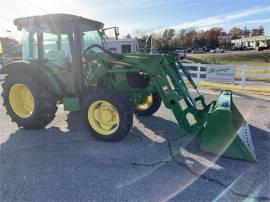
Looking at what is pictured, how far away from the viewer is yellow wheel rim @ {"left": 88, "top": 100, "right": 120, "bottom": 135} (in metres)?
4.70

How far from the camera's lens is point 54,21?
16.9 ft

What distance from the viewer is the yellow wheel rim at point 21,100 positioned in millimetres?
5645

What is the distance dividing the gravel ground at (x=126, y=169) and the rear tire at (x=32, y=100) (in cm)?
21

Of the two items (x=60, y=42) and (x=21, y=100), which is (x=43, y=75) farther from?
(x=21, y=100)

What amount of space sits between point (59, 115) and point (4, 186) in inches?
129

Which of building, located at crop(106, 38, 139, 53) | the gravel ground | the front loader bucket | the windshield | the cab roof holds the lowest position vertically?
the gravel ground

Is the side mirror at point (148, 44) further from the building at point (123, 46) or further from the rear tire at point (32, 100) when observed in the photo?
the building at point (123, 46)

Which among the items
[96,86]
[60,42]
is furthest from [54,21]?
[96,86]

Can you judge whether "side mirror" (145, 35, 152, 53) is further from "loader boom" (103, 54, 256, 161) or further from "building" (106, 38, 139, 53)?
"building" (106, 38, 139, 53)

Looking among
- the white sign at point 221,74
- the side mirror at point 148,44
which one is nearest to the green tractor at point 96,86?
the side mirror at point 148,44

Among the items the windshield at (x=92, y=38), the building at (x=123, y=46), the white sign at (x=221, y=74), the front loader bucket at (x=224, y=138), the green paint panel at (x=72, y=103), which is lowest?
the front loader bucket at (x=224, y=138)

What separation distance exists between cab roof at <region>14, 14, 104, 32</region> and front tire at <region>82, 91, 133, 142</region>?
148 centimetres

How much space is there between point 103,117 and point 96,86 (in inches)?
27.6

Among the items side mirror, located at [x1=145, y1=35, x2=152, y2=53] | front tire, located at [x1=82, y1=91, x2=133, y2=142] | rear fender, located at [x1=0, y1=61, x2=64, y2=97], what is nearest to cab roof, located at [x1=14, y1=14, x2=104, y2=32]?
rear fender, located at [x1=0, y1=61, x2=64, y2=97]
